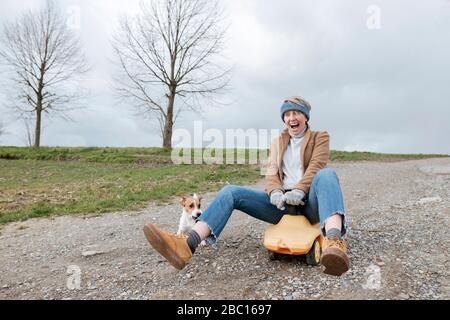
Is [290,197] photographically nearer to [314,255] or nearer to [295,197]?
[295,197]

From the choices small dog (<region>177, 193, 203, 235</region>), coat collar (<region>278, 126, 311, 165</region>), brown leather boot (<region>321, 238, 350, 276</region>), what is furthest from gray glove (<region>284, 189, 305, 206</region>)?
small dog (<region>177, 193, 203, 235</region>)

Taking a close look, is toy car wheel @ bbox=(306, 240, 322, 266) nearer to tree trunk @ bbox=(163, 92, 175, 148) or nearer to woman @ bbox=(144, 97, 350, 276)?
woman @ bbox=(144, 97, 350, 276)

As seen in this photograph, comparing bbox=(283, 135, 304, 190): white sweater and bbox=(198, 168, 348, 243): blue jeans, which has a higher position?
bbox=(283, 135, 304, 190): white sweater

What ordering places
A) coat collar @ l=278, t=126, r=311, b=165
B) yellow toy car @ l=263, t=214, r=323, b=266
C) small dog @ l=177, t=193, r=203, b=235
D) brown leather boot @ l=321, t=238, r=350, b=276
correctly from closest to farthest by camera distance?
brown leather boot @ l=321, t=238, r=350, b=276, yellow toy car @ l=263, t=214, r=323, b=266, coat collar @ l=278, t=126, r=311, b=165, small dog @ l=177, t=193, r=203, b=235

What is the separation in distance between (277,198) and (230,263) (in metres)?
0.91

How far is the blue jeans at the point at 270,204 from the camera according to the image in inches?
159

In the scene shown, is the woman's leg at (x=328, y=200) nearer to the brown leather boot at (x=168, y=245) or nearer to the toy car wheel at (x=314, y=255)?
the toy car wheel at (x=314, y=255)

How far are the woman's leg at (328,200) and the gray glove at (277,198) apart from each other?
313 mm

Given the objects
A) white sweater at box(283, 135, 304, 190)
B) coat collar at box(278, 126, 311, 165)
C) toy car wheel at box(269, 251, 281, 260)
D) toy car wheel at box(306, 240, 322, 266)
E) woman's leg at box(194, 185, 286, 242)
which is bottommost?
toy car wheel at box(269, 251, 281, 260)

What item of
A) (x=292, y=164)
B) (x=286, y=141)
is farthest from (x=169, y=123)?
(x=292, y=164)

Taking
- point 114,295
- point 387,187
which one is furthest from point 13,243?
point 387,187

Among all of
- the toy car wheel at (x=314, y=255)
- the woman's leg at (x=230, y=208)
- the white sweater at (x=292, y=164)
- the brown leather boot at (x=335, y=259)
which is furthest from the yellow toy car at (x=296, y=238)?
the brown leather boot at (x=335, y=259)

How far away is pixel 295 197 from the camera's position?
14.4 feet

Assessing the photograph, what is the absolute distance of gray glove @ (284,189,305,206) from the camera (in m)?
4.39
